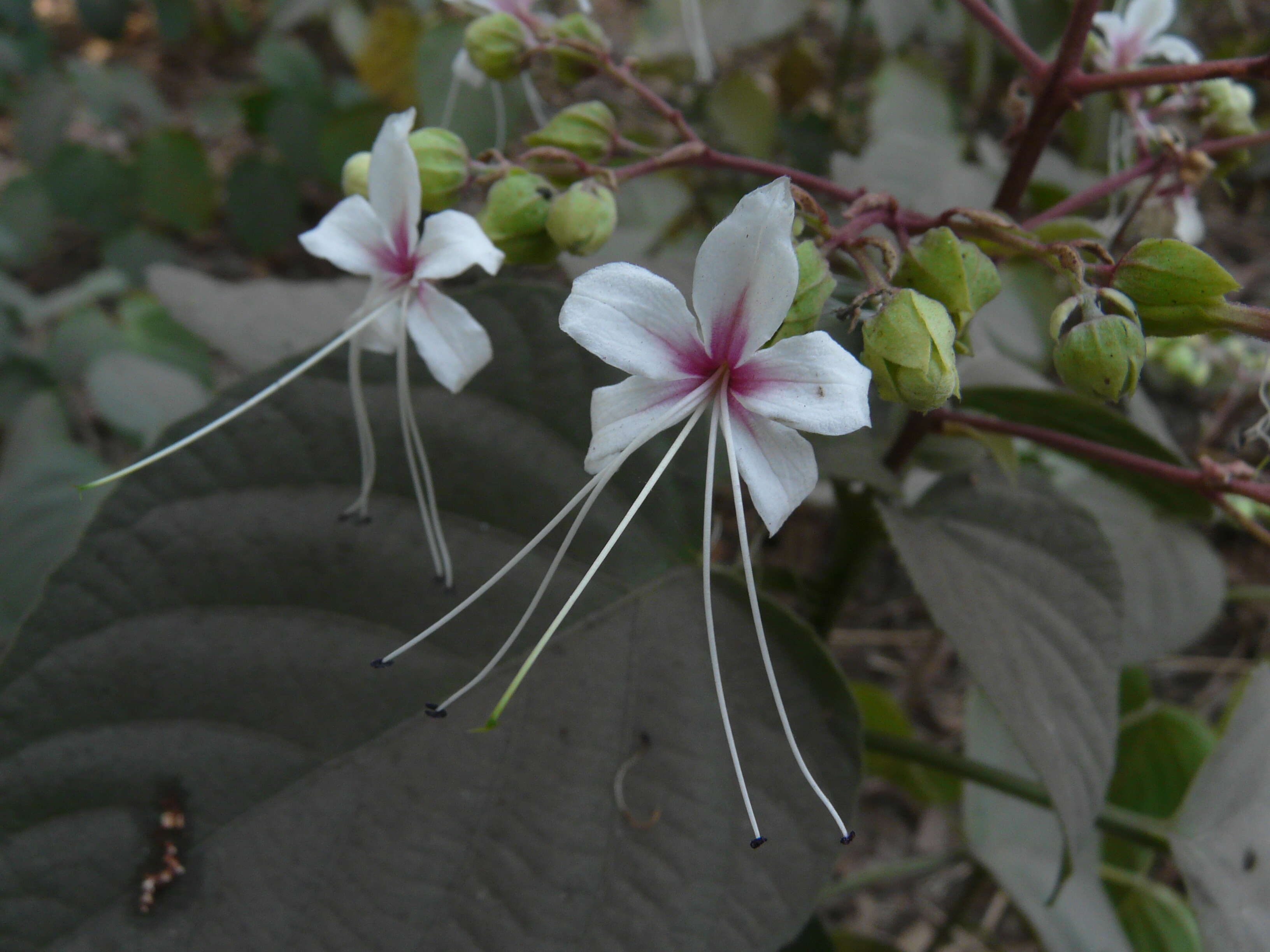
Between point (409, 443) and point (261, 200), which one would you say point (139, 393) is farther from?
point (409, 443)

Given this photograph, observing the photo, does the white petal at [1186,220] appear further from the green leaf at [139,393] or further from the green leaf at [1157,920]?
the green leaf at [139,393]

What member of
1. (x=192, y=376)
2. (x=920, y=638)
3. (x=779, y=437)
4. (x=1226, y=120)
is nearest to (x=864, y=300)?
(x=779, y=437)

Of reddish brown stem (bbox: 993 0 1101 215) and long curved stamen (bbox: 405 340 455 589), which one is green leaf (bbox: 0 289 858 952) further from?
reddish brown stem (bbox: 993 0 1101 215)

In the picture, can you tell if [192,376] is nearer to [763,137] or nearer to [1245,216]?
[763,137]

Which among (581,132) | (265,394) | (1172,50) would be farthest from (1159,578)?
(265,394)

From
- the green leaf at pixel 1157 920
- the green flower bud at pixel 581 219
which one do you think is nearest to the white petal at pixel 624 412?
the green flower bud at pixel 581 219
